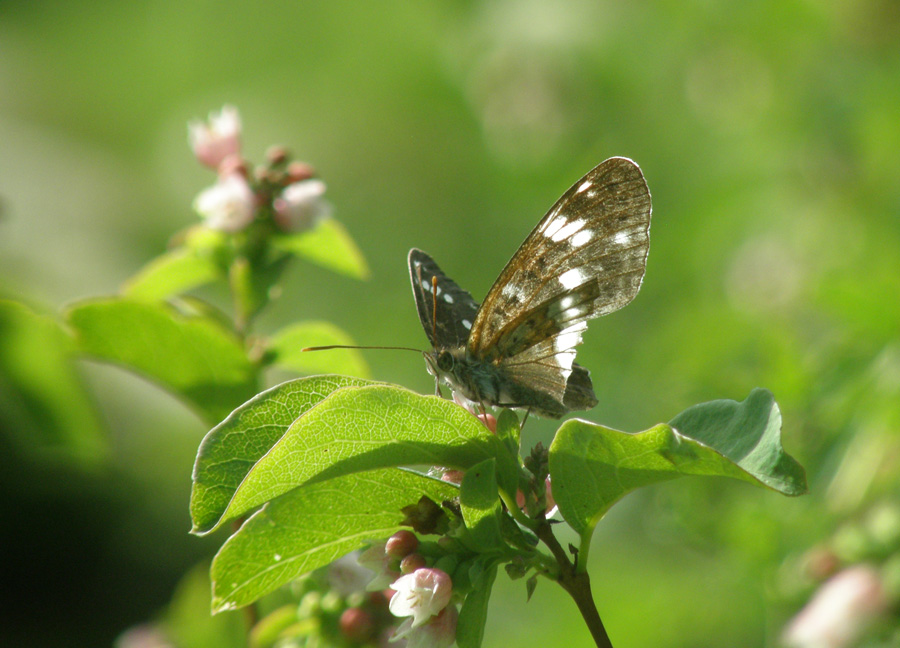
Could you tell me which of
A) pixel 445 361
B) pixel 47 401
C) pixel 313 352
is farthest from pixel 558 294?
pixel 47 401

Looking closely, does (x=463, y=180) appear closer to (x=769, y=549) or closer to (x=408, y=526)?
(x=769, y=549)

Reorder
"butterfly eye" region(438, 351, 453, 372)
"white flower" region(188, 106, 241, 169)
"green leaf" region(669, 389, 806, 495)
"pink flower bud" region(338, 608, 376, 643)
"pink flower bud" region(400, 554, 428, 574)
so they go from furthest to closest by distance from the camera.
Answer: "white flower" region(188, 106, 241, 169)
"butterfly eye" region(438, 351, 453, 372)
"pink flower bud" region(338, 608, 376, 643)
"pink flower bud" region(400, 554, 428, 574)
"green leaf" region(669, 389, 806, 495)

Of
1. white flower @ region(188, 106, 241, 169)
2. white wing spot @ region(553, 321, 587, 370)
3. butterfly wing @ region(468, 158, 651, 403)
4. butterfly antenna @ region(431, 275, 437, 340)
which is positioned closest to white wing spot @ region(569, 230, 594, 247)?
butterfly wing @ region(468, 158, 651, 403)

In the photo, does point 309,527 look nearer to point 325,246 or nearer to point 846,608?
point 325,246

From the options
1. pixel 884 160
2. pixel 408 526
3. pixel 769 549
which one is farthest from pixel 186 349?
pixel 884 160

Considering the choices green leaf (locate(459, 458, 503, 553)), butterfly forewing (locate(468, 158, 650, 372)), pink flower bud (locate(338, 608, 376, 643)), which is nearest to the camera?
green leaf (locate(459, 458, 503, 553))

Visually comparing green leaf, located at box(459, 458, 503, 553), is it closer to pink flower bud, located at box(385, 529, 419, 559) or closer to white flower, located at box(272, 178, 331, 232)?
pink flower bud, located at box(385, 529, 419, 559)

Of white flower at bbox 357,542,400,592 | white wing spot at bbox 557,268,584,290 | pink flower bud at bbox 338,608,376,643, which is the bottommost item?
pink flower bud at bbox 338,608,376,643
